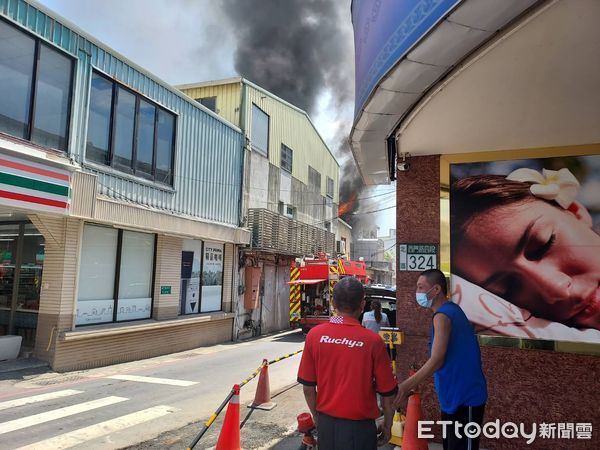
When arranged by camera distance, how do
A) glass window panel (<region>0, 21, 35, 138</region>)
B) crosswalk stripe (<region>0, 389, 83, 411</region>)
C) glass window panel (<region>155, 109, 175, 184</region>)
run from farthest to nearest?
glass window panel (<region>155, 109, 175, 184</region>)
glass window panel (<region>0, 21, 35, 138</region>)
crosswalk stripe (<region>0, 389, 83, 411</region>)

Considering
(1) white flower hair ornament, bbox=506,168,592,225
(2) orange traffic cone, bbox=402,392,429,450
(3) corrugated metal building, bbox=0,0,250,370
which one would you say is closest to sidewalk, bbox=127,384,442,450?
(2) orange traffic cone, bbox=402,392,429,450

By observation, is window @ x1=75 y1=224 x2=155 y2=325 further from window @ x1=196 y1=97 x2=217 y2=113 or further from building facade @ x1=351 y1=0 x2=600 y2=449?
building facade @ x1=351 y1=0 x2=600 y2=449

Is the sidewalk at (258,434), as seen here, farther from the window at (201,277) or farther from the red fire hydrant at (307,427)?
the window at (201,277)

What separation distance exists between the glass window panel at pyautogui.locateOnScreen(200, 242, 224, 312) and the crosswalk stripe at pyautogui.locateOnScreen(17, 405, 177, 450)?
26.0 feet

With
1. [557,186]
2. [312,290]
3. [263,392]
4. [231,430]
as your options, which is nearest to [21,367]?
[263,392]

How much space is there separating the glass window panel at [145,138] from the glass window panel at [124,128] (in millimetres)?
293

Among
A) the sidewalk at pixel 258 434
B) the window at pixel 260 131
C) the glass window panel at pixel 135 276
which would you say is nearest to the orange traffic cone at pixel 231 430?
the sidewalk at pixel 258 434

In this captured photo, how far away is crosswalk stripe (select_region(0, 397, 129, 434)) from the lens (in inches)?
241

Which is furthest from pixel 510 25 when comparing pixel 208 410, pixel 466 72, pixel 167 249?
pixel 167 249

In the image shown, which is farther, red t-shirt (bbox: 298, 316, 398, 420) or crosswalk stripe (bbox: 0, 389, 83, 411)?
crosswalk stripe (bbox: 0, 389, 83, 411)

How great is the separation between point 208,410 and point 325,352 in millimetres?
4973

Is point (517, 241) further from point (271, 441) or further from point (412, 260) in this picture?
point (271, 441)

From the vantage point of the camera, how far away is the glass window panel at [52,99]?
9352 mm

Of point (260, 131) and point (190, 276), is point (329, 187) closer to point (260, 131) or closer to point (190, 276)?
point (260, 131)
